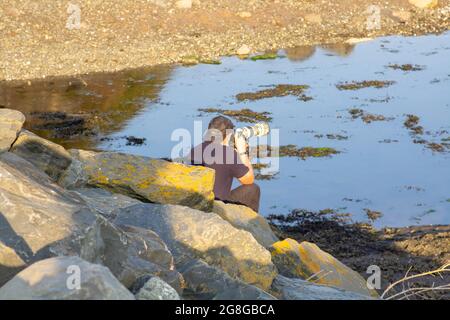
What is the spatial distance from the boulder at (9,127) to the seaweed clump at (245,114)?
13.3m

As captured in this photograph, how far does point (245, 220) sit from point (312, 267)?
1.54 metres

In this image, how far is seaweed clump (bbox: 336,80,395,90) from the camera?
26.2 m

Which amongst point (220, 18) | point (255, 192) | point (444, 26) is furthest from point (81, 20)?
point (255, 192)

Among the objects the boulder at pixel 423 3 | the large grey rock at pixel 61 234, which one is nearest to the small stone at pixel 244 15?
the boulder at pixel 423 3

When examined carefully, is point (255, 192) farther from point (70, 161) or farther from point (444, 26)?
point (444, 26)

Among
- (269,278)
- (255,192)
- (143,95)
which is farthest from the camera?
(143,95)

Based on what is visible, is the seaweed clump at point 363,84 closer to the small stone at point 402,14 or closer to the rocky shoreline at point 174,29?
the rocky shoreline at point 174,29

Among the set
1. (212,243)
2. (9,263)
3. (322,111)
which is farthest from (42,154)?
(322,111)

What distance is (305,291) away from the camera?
7562mm

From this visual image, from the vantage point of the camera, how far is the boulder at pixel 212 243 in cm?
761

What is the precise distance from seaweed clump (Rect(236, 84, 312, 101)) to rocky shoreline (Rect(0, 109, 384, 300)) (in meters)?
14.9

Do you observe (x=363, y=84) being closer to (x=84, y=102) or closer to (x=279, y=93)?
(x=279, y=93)

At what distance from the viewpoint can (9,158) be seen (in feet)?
25.7

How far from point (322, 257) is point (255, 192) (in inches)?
102
